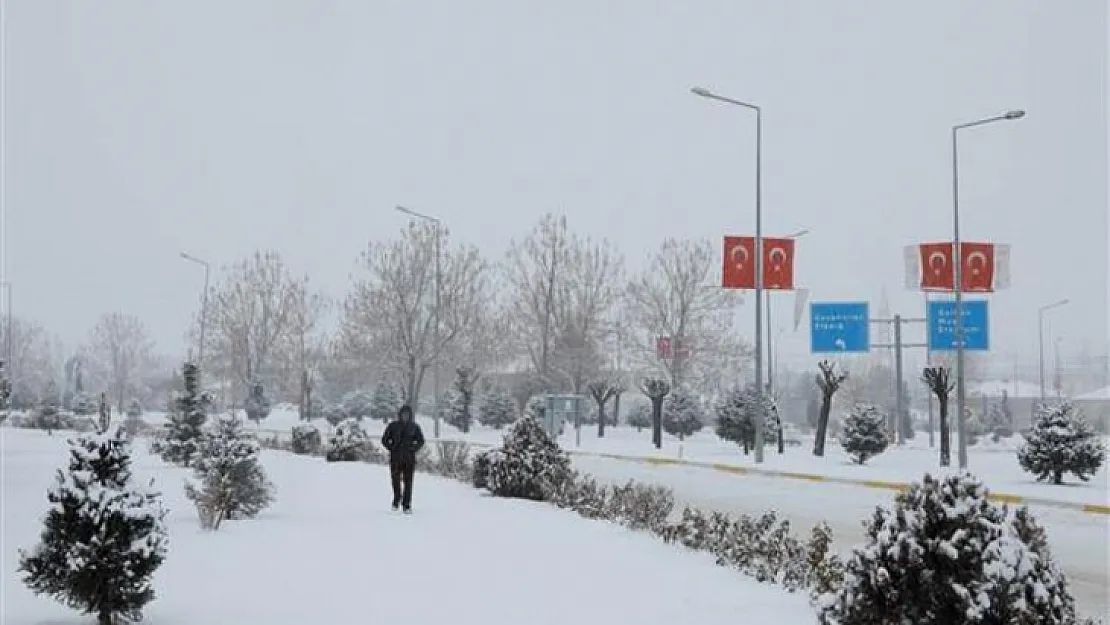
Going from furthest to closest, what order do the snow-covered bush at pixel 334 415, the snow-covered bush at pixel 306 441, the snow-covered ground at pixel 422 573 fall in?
the snow-covered bush at pixel 334 415, the snow-covered bush at pixel 306 441, the snow-covered ground at pixel 422 573

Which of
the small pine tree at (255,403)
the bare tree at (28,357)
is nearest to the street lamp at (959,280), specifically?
the small pine tree at (255,403)

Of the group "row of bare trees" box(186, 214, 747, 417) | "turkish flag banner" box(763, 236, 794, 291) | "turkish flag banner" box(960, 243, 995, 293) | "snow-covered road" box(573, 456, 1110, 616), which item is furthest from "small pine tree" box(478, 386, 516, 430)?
"turkish flag banner" box(960, 243, 995, 293)

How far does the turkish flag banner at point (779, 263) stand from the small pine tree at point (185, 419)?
15.8 meters

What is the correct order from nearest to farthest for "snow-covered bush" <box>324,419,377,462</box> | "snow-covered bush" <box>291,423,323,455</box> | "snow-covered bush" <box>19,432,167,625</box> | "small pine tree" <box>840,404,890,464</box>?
"snow-covered bush" <box>19,432,167,625</box> < "snow-covered bush" <box>324,419,377,462</box> < "small pine tree" <box>840,404,890,464</box> < "snow-covered bush" <box>291,423,323,455</box>

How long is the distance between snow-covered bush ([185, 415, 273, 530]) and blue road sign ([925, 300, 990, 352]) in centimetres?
2420

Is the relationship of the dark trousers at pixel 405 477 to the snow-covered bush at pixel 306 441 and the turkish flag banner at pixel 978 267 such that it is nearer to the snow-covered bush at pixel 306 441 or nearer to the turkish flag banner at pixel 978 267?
the snow-covered bush at pixel 306 441

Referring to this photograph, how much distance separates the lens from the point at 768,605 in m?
8.88

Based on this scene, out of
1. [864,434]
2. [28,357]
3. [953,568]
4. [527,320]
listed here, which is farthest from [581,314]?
[28,357]

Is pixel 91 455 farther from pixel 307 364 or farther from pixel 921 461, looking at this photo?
pixel 307 364

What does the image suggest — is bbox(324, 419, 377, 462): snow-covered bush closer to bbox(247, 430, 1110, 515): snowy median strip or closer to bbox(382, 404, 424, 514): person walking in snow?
bbox(247, 430, 1110, 515): snowy median strip

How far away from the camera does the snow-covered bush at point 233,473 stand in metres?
14.3

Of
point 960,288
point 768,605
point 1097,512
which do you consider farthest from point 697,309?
point 768,605

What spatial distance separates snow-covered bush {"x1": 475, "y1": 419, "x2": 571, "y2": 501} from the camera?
18.1m

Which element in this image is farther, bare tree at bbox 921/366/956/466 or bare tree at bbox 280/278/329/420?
bare tree at bbox 280/278/329/420
